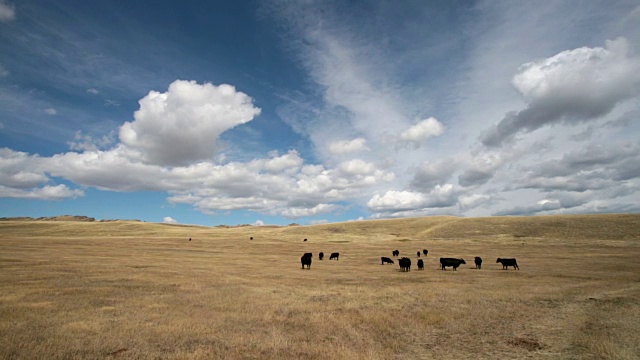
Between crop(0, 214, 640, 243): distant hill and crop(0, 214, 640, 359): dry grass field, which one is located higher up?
crop(0, 214, 640, 243): distant hill

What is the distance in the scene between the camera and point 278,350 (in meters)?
10.5

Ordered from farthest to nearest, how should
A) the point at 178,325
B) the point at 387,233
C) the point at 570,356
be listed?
the point at 387,233 < the point at 178,325 < the point at 570,356

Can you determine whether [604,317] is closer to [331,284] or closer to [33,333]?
[331,284]

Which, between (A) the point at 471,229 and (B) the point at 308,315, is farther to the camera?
(A) the point at 471,229

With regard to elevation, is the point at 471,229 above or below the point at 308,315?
above

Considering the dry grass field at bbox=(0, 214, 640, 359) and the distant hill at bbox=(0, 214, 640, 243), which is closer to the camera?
the dry grass field at bbox=(0, 214, 640, 359)

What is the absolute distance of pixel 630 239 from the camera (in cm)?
6738

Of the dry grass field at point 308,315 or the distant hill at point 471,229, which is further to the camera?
the distant hill at point 471,229

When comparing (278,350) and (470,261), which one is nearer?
(278,350)

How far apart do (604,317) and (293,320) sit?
1246 cm

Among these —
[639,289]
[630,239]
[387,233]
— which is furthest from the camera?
[387,233]

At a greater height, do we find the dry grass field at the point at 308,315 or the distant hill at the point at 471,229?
the distant hill at the point at 471,229

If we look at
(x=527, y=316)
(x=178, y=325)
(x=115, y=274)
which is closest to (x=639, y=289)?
(x=527, y=316)

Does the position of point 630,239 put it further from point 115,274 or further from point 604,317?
point 115,274
